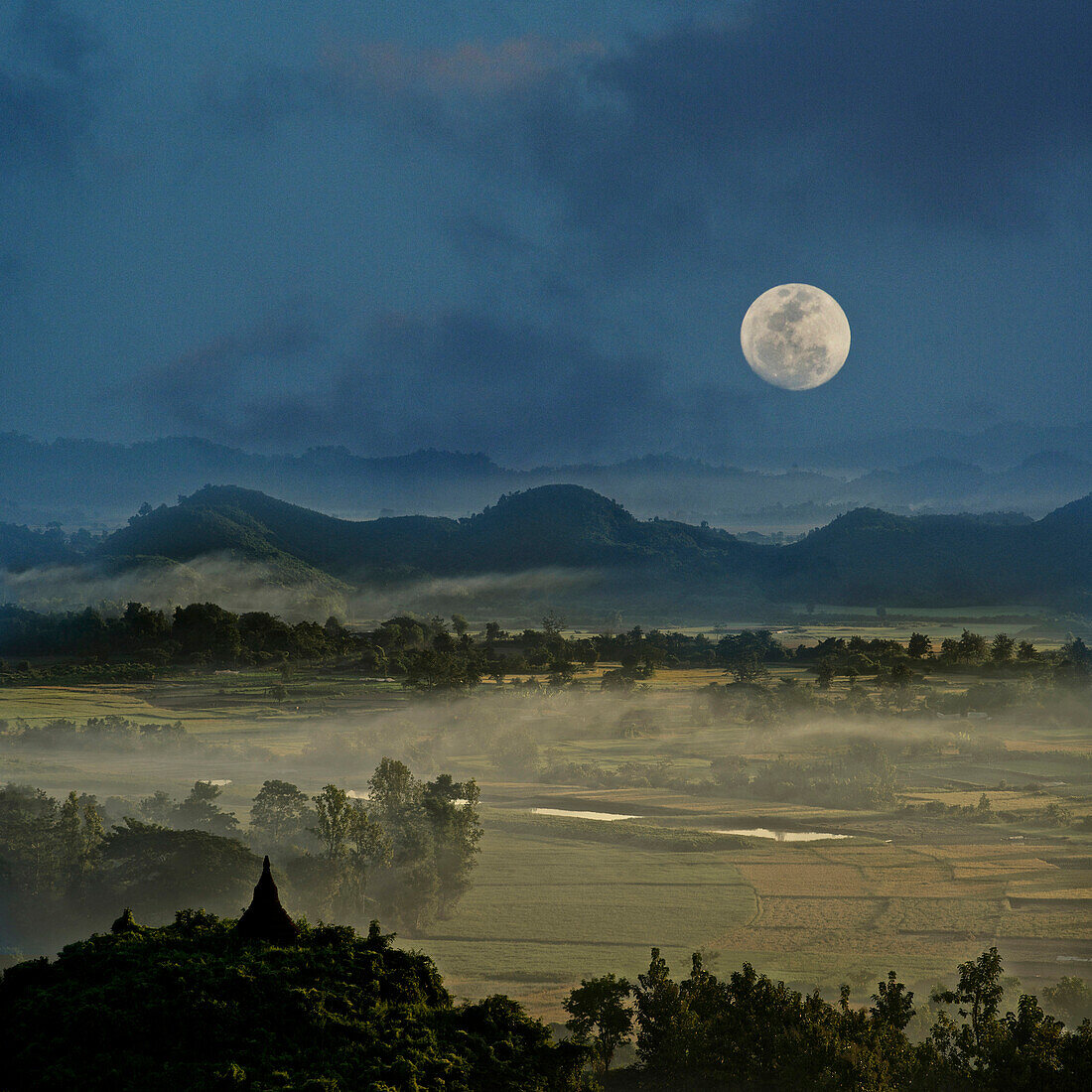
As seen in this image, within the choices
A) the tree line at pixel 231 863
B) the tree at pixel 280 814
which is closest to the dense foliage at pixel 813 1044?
the tree line at pixel 231 863

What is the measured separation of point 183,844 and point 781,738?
70.9 m

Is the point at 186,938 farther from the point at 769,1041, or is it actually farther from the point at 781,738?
the point at 781,738

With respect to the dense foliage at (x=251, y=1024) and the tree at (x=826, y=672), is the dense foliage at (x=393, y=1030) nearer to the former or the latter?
the dense foliage at (x=251, y=1024)

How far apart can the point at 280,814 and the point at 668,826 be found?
32119 millimetres

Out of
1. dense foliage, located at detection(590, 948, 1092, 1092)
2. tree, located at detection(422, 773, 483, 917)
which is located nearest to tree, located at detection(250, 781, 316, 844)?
tree, located at detection(422, 773, 483, 917)

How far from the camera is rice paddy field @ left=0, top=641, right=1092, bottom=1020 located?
4656 centimetres

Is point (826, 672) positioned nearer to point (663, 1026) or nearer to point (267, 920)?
point (663, 1026)

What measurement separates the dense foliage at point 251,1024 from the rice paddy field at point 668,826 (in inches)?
718

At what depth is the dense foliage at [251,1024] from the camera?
656 inches

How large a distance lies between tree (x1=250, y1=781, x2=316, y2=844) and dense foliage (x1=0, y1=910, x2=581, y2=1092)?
33.4 meters

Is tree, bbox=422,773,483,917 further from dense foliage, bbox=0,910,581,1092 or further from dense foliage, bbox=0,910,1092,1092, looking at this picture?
dense foliage, bbox=0,910,581,1092

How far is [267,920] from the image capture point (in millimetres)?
21328

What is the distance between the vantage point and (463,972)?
136 feet

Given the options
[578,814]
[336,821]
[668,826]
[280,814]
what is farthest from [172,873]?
[668,826]
